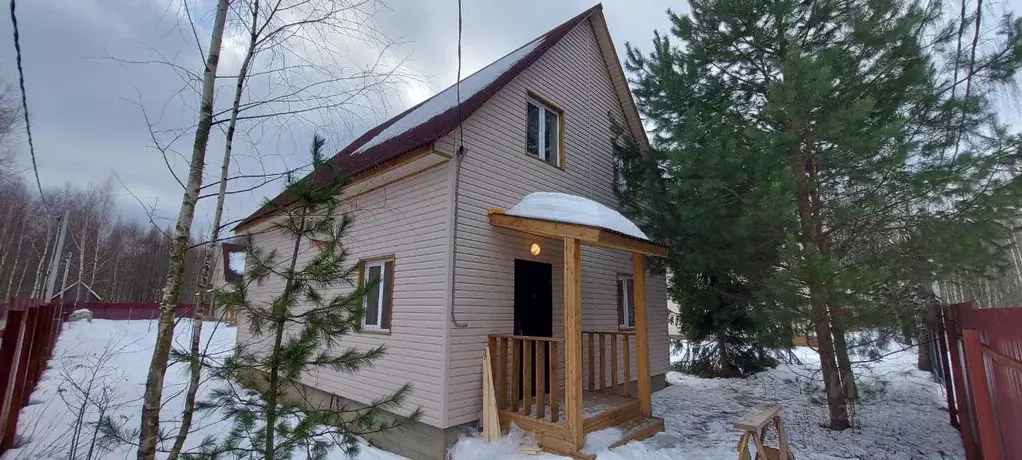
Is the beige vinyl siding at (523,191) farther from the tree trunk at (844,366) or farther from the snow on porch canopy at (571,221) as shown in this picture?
the tree trunk at (844,366)

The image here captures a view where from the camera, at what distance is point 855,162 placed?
5.42 meters

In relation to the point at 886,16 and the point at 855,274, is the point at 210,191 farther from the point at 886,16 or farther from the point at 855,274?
the point at 886,16

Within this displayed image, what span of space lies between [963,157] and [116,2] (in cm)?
792

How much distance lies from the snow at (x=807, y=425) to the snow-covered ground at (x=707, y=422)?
0.04 ft

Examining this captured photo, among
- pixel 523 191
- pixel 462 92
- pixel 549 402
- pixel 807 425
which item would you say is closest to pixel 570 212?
pixel 523 191

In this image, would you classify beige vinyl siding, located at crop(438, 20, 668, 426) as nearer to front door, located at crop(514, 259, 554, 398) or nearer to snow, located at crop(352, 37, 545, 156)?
front door, located at crop(514, 259, 554, 398)

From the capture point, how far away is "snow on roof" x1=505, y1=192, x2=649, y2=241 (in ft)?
17.0

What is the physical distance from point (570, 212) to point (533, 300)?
185 cm

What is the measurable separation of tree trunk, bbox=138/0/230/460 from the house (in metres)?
1.66

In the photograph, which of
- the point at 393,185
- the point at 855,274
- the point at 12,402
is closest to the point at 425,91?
the point at 393,185

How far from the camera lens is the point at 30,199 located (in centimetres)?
2222

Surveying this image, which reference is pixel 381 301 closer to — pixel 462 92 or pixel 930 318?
pixel 462 92

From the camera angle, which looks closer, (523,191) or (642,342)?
(642,342)

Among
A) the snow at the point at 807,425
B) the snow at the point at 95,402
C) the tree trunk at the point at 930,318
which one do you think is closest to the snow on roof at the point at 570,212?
the snow at the point at 807,425
